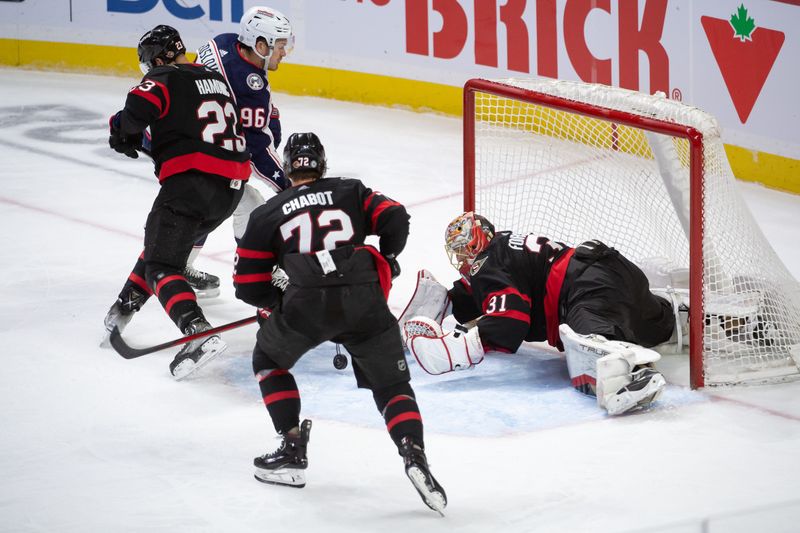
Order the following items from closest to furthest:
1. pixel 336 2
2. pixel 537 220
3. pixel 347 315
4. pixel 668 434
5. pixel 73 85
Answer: pixel 347 315 → pixel 668 434 → pixel 537 220 → pixel 336 2 → pixel 73 85

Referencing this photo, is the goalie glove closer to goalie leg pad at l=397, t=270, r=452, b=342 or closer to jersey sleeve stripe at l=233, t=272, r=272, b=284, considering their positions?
goalie leg pad at l=397, t=270, r=452, b=342

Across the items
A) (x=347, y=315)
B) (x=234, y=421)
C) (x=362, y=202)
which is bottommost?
(x=234, y=421)

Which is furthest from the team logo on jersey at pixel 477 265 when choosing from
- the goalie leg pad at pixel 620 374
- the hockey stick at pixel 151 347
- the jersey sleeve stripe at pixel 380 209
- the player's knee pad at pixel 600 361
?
the jersey sleeve stripe at pixel 380 209

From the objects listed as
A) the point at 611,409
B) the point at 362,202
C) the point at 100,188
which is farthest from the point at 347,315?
the point at 100,188

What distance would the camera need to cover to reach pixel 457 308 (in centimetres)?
482

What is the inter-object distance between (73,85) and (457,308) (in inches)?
189

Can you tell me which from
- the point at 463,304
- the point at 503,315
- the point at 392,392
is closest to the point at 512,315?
the point at 503,315

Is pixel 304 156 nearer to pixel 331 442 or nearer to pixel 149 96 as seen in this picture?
pixel 331 442

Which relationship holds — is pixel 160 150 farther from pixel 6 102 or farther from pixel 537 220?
pixel 6 102

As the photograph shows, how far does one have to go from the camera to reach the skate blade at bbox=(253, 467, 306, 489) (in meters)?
3.55

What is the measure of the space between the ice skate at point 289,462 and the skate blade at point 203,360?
798mm

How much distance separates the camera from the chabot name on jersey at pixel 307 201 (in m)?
3.43

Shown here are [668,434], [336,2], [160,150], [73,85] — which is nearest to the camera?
[668,434]

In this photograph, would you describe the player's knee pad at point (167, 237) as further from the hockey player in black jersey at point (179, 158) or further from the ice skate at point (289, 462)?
the ice skate at point (289, 462)
